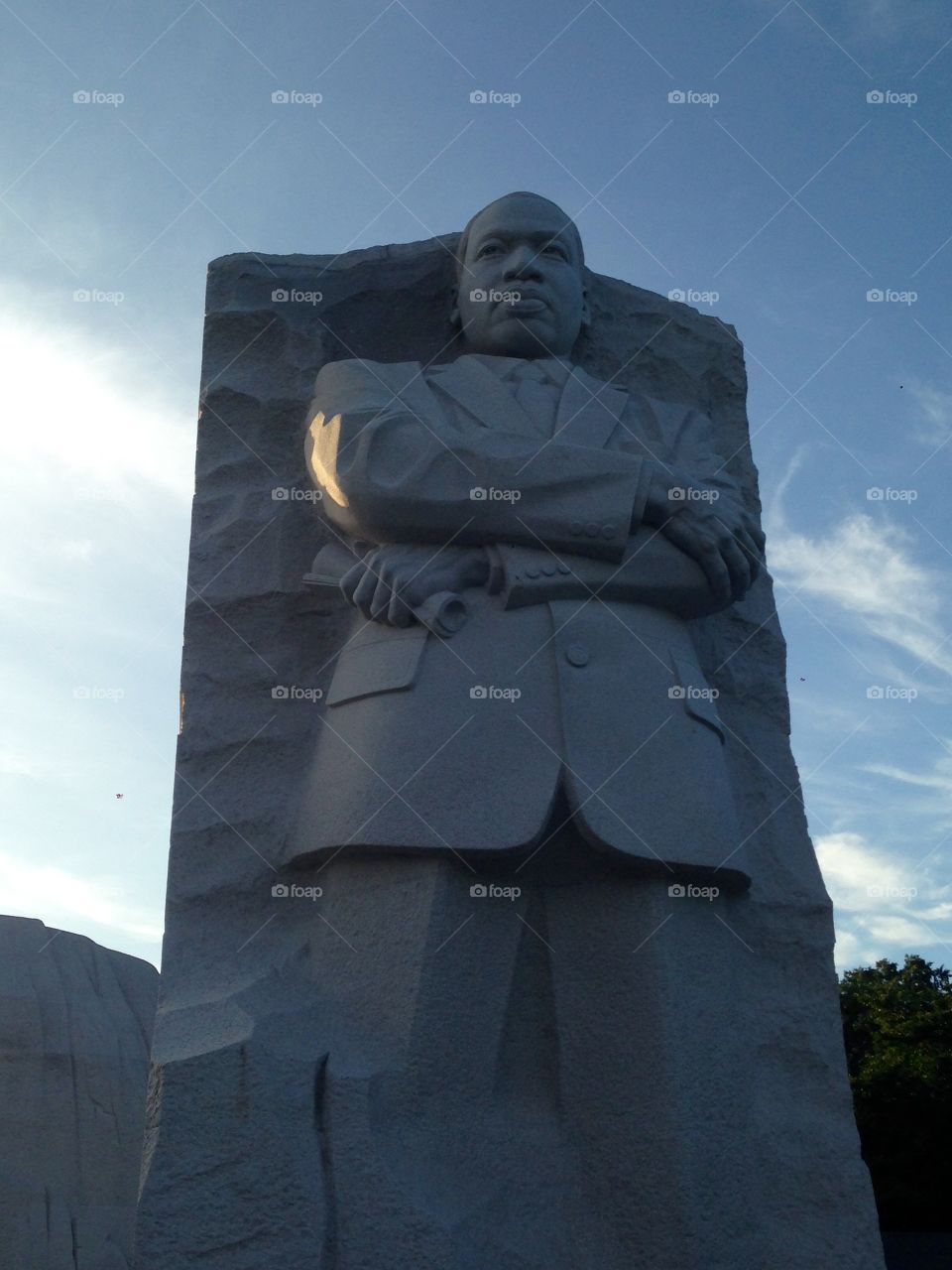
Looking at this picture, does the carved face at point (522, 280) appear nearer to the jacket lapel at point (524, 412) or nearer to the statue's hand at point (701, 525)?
the jacket lapel at point (524, 412)

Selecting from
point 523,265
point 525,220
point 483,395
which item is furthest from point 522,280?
point 483,395

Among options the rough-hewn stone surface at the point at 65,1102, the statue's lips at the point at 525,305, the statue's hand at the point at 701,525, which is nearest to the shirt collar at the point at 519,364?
the statue's lips at the point at 525,305

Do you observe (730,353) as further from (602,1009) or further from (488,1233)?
(488,1233)

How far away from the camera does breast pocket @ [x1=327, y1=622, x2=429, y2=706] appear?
140 inches

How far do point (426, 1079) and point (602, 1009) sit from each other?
0.51 metres

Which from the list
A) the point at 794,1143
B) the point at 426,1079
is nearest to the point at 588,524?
the point at 426,1079

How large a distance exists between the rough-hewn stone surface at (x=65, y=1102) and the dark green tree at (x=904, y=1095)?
28.9 ft

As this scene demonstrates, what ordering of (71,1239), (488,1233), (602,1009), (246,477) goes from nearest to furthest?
(488,1233)
(602,1009)
(246,477)
(71,1239)

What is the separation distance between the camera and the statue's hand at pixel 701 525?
3.81 metres

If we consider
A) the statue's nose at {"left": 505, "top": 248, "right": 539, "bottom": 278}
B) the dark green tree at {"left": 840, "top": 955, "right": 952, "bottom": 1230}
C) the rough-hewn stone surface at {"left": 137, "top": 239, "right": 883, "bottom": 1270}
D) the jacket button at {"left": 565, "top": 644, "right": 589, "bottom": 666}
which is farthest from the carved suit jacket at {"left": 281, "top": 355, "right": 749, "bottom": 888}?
the dark green tree at {"left": 840, "top": 955, "right": 952, "bottom": 1230}

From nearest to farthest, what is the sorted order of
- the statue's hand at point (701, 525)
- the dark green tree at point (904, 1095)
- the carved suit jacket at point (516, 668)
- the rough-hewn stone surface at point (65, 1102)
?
the carved suit jacket at point (516, 668) < the statue's hand at point (701, 525) < the rough-hewn stone surface at point (65, 1102) < the dark green tree at point (904, 1095)

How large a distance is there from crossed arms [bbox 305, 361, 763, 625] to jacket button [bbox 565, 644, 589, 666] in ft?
0.66

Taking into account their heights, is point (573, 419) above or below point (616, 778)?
above

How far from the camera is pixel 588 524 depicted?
370 centimetres
